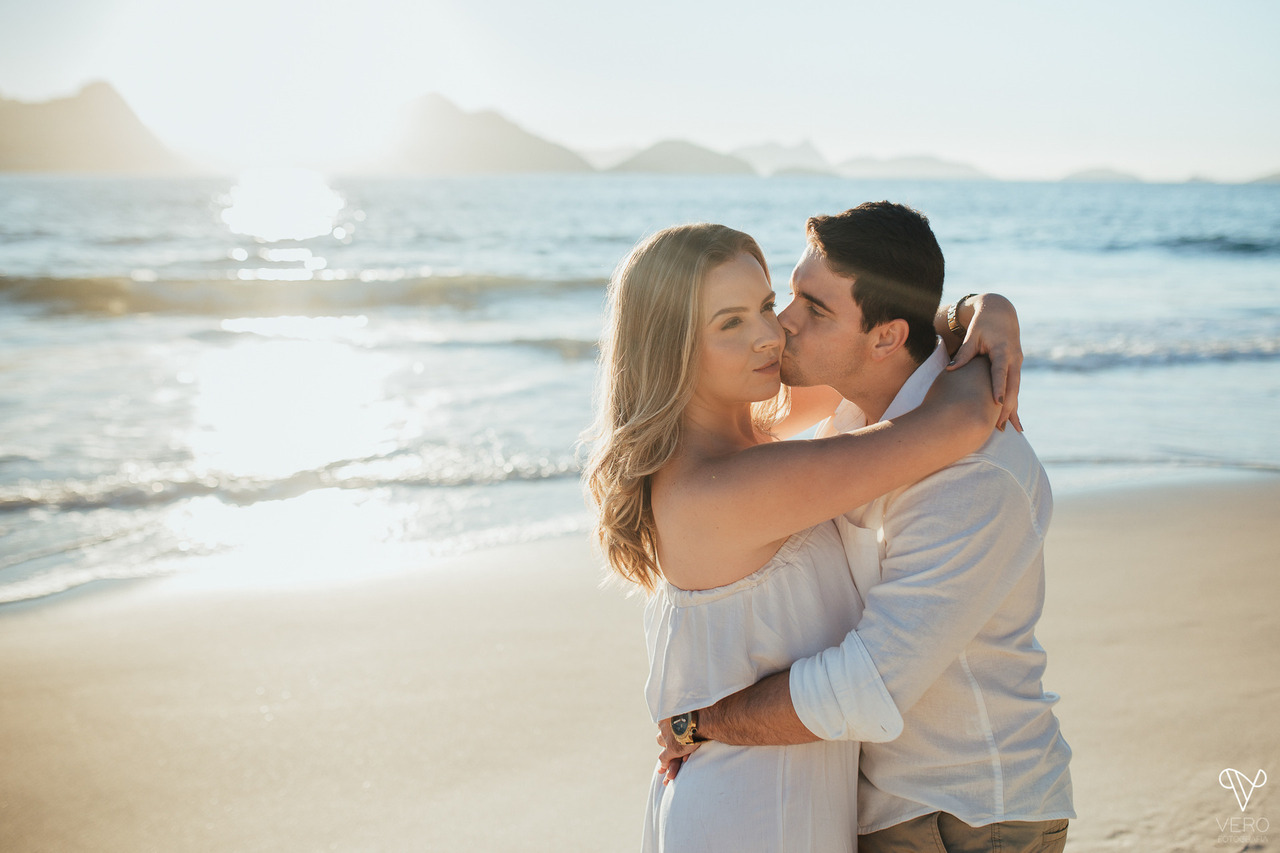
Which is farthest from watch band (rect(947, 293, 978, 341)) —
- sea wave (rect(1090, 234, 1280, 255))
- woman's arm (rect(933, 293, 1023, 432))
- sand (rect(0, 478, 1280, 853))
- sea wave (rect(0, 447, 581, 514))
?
sea wave (rect(1090, 234, 1280, 255))

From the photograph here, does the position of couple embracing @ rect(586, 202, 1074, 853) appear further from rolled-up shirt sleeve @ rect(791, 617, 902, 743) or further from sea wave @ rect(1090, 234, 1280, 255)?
sea wave @ rect(1090, 234, 1280, 255)

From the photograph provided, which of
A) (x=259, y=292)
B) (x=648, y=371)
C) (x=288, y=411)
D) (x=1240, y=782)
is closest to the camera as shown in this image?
(x=648, y=371)

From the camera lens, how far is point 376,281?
20.7 m

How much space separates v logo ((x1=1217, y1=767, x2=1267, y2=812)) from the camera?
3391mm

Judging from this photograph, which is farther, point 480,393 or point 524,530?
point 480,393

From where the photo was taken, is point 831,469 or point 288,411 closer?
point 831,469

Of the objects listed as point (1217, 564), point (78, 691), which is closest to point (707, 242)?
point (78, 691)

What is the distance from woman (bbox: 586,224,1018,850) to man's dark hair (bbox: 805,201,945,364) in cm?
22

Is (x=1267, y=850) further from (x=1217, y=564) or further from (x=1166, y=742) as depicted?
(x=1217, y=564)

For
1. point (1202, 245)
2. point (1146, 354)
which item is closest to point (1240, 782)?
point (1146, 354)

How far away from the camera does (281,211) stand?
52.3 meters

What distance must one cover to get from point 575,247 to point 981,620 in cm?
2980

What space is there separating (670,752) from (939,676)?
27.9 inches

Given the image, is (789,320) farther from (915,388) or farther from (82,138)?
(82,138)
